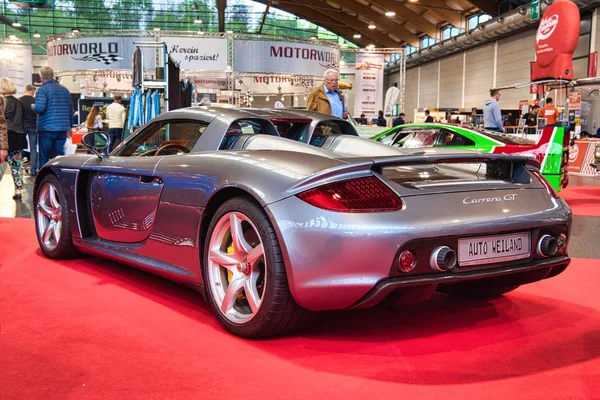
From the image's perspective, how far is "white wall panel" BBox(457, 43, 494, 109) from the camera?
28625 mm

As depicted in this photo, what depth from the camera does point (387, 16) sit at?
3500 centimetres

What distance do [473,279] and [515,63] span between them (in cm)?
2578

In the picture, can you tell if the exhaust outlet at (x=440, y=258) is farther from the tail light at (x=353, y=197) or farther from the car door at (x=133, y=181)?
the car door at (x=133, y=181)

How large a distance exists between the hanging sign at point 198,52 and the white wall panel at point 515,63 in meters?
13.6

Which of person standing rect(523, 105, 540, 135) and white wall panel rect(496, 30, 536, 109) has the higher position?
white wall panel rect(496, 30, 536, 109)

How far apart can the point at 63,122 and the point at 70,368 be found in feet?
21.6

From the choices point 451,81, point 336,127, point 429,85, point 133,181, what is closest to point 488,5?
point 451,81

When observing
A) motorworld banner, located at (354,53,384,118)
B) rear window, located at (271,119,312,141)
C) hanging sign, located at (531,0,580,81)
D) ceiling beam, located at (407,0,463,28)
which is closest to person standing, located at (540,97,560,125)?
hanging sign, located at (531,0,580,81)

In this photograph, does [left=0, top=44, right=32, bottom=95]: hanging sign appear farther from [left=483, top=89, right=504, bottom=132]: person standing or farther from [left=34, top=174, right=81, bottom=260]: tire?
[left=34, top=174, right=81, bottom=260]: tire

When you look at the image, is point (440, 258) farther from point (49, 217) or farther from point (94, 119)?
point (94, 119)

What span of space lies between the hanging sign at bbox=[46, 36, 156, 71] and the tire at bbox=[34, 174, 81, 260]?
13.1m

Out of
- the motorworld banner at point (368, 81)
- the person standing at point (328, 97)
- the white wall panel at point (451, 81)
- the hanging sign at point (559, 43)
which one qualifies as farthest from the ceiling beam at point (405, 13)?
the person standing at point (328, 97)

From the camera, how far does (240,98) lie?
20.4 meters

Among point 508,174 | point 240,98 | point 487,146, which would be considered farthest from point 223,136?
point 240,98
